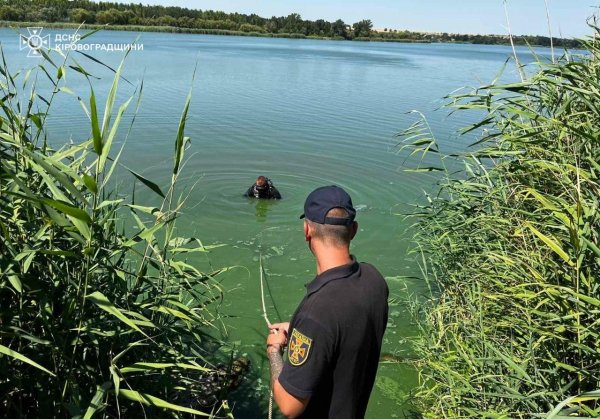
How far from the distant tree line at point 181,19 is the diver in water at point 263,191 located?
91.3 ft

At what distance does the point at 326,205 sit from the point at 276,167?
9345 millimetres

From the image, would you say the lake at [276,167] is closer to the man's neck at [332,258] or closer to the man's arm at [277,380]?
the man's neck at [332,258]

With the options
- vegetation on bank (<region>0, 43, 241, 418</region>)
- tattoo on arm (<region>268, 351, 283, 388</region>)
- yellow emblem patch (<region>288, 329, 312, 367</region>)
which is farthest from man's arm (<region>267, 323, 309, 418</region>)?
vegetation on bank (<region>0, 43, 241, 418</region>)

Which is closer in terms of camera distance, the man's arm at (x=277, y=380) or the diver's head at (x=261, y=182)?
the man's arm at (x=277, y=380)

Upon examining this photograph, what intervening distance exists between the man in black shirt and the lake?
0.92 meters

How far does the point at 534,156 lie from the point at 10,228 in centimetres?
395

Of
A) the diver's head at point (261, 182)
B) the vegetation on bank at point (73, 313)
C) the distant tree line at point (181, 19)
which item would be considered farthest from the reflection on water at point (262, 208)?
the distant tree line at point (181, 19)

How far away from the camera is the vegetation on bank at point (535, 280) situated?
2848 millimetres

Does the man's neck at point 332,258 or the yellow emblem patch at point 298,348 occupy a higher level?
the man's neck at point 332,258

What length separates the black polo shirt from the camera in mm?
2057

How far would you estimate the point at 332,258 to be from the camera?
2.23 meters

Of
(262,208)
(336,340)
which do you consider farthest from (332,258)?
(262,208)

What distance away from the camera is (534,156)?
4.28 metres

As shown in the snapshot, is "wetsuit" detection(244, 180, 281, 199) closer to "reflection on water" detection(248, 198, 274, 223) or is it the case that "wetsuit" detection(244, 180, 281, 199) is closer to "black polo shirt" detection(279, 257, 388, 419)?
"reflection on water" detection(248, 198, 274, 223)
